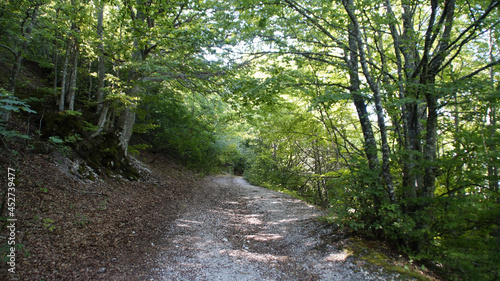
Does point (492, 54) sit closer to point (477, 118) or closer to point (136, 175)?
point (477, 118)

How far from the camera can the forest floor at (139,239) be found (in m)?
3.30

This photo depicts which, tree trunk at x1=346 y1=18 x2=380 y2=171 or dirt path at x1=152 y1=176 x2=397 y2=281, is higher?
tree trunk at x1=346 y1=18 x2=380 y2=171

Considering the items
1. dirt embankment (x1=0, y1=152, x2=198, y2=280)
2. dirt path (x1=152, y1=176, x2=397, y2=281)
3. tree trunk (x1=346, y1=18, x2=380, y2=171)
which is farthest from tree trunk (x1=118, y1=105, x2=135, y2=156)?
tree trunk (x1=346, y1=18, x2=380, y2=171)

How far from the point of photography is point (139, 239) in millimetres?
4520

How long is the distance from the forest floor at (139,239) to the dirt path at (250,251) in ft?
0.05

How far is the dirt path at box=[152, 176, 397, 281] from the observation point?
141 inches

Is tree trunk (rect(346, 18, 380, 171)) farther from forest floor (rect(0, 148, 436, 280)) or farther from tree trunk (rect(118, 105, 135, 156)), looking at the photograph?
tree trunk (rect(118, 105, 135, 156))

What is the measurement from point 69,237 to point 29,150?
11.6 feet

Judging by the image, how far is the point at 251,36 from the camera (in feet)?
19.0

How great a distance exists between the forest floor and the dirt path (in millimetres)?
17

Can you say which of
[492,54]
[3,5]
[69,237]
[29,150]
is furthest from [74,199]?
[492,54]

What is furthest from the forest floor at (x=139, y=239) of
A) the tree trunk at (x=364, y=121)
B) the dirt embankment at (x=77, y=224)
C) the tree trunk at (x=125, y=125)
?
the tree trunk at (x=125, y=125)

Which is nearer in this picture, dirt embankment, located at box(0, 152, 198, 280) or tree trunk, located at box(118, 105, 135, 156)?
dirt embankment, located at box(0, 152, 198, 280)

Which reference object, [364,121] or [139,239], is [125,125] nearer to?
[139,239]
